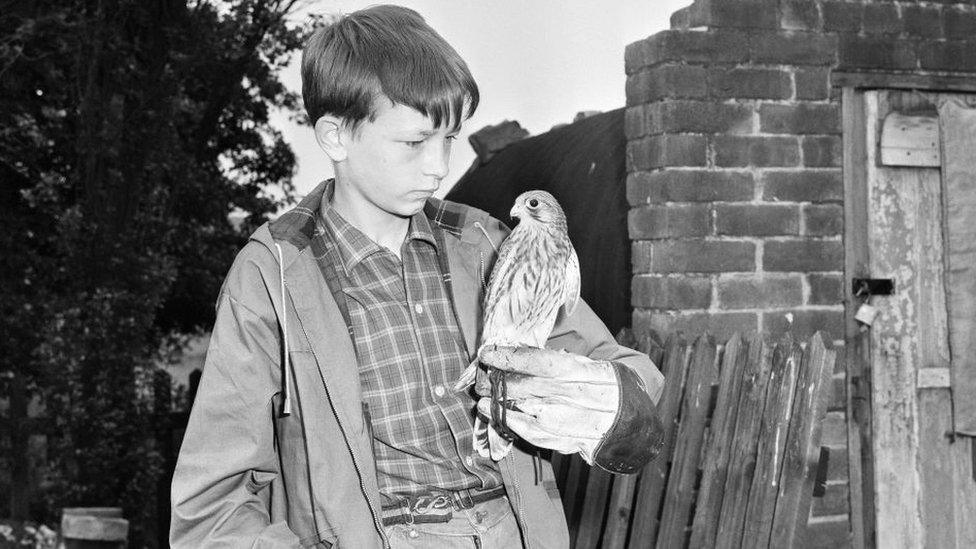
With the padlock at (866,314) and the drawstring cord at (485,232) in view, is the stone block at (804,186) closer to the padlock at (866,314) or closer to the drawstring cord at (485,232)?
the padlock at (866,314)

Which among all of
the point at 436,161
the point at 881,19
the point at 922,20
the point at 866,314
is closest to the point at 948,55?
the point at 922,20

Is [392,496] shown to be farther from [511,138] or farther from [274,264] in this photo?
[511,138]

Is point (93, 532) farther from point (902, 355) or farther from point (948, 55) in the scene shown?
point (948, 55)

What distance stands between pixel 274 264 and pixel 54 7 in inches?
352

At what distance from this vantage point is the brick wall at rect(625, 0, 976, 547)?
456 cm

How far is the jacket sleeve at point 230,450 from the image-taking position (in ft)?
7.04

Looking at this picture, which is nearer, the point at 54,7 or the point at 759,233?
the point at 759,233

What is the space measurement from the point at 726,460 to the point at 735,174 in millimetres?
1288

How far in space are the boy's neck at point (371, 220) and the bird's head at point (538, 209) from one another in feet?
1.07

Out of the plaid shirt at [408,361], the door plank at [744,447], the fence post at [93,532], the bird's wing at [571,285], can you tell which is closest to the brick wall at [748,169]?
the door plank at [744,447]

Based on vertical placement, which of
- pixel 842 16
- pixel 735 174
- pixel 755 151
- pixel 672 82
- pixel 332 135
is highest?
pixel 842 16

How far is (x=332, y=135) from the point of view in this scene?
8.25 feet

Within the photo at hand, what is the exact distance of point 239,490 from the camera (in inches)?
86.2

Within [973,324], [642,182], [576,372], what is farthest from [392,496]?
[973,324]
